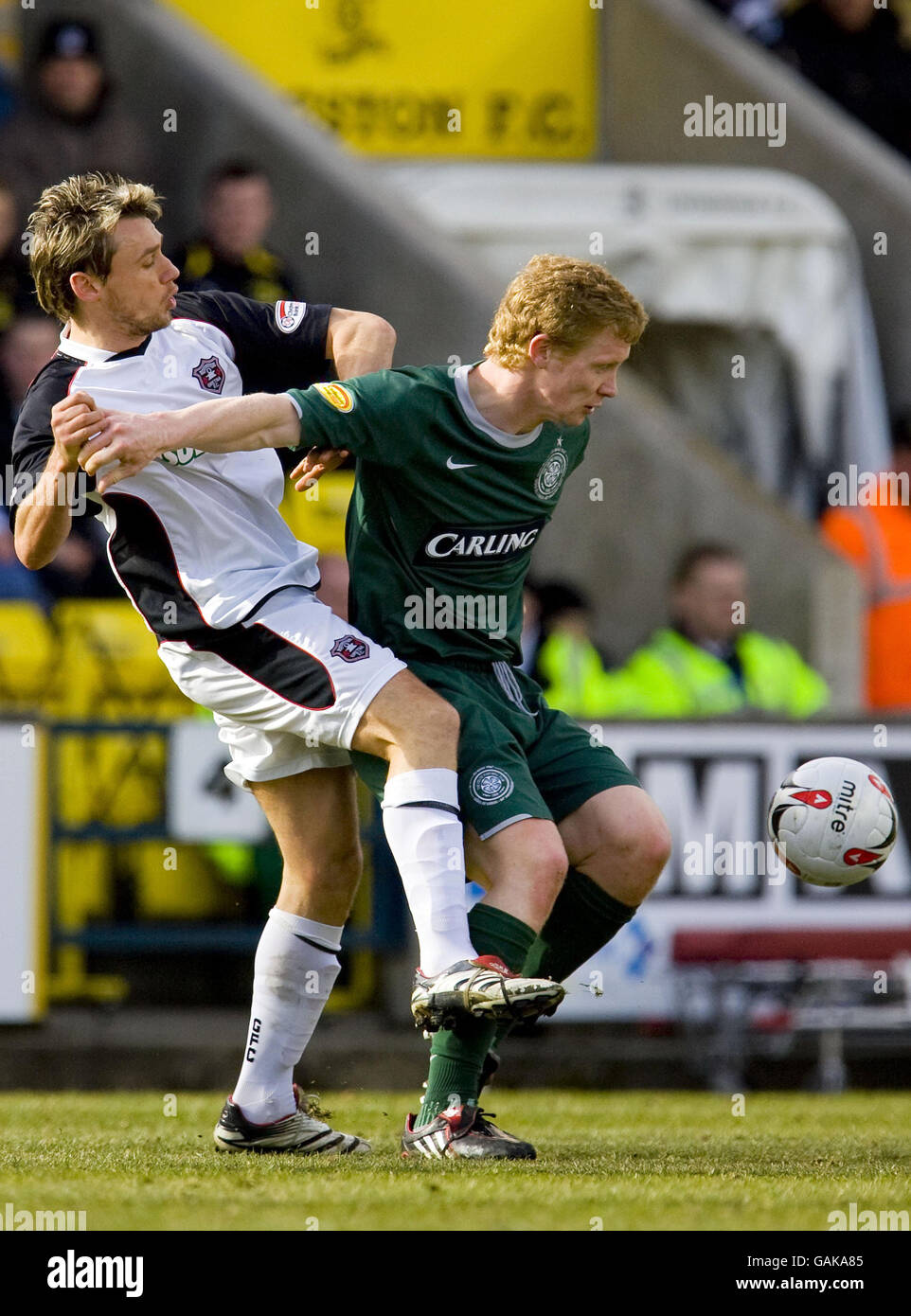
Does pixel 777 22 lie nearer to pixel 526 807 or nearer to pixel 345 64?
pixel 345 64

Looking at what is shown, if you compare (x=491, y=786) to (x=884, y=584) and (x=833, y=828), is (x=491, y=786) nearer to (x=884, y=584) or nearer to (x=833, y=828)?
(x=833, y=828)

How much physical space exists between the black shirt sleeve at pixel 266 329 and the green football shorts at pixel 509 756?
3.00ft

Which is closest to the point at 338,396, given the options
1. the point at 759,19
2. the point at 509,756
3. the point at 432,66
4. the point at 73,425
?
the point at 73,425

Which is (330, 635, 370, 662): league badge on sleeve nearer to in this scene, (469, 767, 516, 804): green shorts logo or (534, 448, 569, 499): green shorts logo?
(469, 767, 516, 804): green shorts logo

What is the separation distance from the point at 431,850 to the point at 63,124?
26.4ft

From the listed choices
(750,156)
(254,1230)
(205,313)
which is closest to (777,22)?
(750,156)

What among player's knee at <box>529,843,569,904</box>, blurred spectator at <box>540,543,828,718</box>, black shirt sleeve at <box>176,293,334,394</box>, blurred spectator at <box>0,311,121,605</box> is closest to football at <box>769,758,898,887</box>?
player's knee at <box>529,843,569,904</box>

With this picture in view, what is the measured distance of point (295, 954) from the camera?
5.04m

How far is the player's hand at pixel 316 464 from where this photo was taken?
15.4 feet

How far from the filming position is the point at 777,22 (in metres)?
14.9

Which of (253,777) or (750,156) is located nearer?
(253,777)

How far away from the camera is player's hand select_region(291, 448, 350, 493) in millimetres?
4684

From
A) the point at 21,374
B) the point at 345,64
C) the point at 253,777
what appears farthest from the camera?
the point at 345,64
